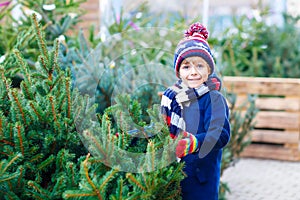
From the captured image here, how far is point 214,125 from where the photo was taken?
236 cm

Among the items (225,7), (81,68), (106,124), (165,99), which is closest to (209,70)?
(165,99)

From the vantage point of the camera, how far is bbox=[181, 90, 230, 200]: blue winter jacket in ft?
7.75

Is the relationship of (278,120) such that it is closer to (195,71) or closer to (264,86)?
(264,86)

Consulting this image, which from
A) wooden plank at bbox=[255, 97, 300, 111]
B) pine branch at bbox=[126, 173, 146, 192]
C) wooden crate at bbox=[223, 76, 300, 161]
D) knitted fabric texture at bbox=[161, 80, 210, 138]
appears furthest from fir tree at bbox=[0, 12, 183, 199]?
wooden plank at bbox=[255, 97, 300, 111]

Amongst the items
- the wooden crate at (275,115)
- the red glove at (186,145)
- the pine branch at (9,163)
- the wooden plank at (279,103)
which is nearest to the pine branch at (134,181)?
the red glove at (186,145)

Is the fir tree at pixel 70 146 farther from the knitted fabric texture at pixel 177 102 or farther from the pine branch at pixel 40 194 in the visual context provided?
the knitted fabric texture at pixel 177 102

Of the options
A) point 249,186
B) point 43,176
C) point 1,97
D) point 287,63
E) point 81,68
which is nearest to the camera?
point 43,176

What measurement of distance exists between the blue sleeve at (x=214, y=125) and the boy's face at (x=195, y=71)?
9 cm

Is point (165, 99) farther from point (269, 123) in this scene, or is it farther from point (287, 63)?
point (287, 63)

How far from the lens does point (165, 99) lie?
2.50 m

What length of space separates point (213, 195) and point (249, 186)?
257 centimetres

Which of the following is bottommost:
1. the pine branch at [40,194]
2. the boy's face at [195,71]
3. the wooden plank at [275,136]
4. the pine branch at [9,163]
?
the wooden plank at [275,136]

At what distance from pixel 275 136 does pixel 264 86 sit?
0.62 metres

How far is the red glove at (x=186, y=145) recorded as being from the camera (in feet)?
7.14
